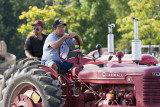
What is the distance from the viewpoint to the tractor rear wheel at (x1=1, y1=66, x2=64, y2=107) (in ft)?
19.1

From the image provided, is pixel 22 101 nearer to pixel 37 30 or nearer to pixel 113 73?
pixel 113 73

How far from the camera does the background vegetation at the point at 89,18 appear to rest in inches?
1035

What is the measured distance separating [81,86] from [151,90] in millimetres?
1355

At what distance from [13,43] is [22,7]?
4.74 meters

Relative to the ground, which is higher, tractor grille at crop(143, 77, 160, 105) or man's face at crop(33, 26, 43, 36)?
man's face at crop(33, 26, 43, 36)

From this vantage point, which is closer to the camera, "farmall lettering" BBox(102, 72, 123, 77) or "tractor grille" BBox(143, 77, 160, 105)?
"tractor grille" BBox(143, 77, 160, 105)

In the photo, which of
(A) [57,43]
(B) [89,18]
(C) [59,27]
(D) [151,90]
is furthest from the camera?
(B) [89,18]

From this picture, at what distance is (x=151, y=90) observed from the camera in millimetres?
5785

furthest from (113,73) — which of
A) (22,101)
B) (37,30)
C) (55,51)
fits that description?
(37,30)

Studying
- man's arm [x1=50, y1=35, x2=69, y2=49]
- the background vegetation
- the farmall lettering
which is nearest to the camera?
the farmall lettering

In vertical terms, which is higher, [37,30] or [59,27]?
[59,27]

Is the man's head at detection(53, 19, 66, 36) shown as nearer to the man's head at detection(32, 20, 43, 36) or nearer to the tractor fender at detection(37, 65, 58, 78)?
the tractor fender at detection(37, 65, 58, 78)

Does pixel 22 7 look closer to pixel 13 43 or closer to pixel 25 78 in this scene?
pixel 13 43

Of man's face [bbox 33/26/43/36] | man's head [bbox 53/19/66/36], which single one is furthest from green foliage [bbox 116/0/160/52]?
man's head [bbox 53/19/66/36]
